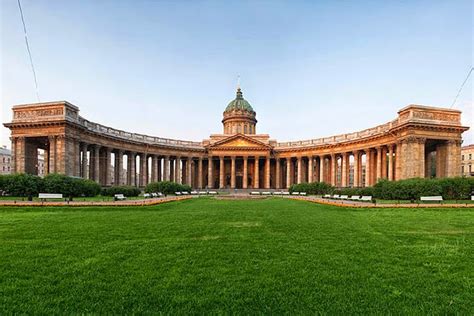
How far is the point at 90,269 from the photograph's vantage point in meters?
6.57

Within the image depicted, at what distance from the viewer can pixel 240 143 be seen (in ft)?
229

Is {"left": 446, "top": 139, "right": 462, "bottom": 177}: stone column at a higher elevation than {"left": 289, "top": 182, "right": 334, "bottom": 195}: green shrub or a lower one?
higher

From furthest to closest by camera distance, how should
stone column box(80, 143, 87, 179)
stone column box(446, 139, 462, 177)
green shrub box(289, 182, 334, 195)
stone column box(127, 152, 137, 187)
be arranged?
stone column box(127, 152, 137, 187)
stone column box(80, 143, 87, 179)
green shrub box(289, 182, 334, 195)
stone column box(446, 139, 462, 177)

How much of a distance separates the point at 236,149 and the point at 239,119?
16.3m

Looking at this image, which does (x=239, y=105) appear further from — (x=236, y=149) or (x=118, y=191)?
(x=118, y=191)

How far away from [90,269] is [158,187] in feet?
118

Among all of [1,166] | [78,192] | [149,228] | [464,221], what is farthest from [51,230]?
[1,166]

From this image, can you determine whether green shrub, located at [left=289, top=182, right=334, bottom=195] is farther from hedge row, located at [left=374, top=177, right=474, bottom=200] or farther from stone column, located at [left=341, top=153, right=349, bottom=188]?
stone column, located at [left=341, top=153, right=349, bottom=188]

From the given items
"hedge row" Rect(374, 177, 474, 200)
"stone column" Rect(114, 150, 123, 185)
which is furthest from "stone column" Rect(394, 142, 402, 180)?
"stone column" Rect(114, 150, 123, 185)

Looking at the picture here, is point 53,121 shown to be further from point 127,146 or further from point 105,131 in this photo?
point 127,146

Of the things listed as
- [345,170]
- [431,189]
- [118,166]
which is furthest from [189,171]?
[431,189]

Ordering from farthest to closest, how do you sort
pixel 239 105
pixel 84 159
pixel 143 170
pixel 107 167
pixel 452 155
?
pixel 239 105 < pixel 143 170 < pixel 107 167 < pixel 84 159 < pixel 452 155

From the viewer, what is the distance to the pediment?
Result: 69.5 m

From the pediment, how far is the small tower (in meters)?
12.7
